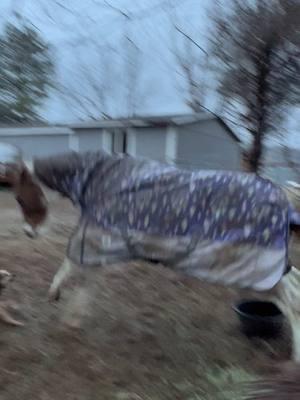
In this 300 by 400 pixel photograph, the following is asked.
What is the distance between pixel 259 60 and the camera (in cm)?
1137

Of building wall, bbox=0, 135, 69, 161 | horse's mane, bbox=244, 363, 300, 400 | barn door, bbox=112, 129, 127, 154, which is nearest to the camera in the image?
horse's mane, bbox=244, 363, 300, 400

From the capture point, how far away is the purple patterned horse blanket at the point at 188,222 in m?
4.30

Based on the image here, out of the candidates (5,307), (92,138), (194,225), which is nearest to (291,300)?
(194,225)

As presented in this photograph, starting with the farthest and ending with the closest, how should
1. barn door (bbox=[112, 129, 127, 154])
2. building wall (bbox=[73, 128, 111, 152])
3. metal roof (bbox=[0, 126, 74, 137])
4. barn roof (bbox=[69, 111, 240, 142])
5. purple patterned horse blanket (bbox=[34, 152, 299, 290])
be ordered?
1. metal roof (bbox=[0, 126, 74, 137])
2. building wall (bbox=[73, 128, 111, 152])
3. barn door (bbox=[112, 129, 127, 154])
4. barn roof (bbox=[69, 111, 240, 142])
5. purple patterned horse blanket (bbox=[34, 152, 299, 290])

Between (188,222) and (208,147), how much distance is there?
665 inches

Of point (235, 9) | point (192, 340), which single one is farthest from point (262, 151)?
point (192, 340)

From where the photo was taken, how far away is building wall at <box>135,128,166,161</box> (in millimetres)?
19775

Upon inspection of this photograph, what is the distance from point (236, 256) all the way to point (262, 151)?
29.0 feet

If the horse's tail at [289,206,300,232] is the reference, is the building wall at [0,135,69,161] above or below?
below

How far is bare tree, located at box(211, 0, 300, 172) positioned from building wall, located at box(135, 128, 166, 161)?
23.1 feet

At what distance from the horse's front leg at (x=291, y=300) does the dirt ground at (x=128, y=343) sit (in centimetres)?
30

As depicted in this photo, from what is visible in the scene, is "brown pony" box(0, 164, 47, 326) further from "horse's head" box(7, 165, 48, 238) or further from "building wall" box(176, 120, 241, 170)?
"building wall" box(176, 120, 241, 170)

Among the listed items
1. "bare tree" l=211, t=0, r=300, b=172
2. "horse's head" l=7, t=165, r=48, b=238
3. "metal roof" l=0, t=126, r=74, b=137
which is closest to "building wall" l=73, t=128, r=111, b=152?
"metal roof" l=0, t=126, r=74, b=137

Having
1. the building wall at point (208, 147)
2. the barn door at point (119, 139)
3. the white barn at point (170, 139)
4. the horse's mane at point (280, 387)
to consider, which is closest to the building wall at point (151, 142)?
the white barn at point (170, 139)
